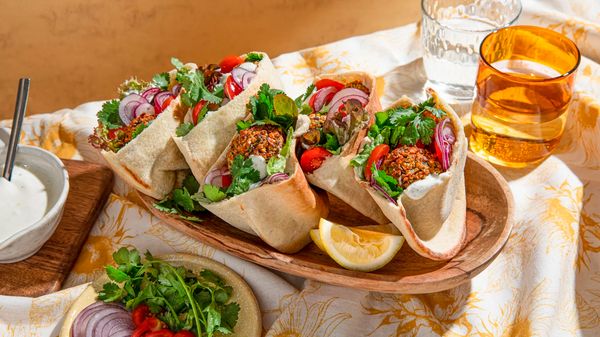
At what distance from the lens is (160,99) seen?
1.81 meters

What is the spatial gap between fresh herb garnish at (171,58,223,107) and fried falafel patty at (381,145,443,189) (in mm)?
472

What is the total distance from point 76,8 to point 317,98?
49.4 inches

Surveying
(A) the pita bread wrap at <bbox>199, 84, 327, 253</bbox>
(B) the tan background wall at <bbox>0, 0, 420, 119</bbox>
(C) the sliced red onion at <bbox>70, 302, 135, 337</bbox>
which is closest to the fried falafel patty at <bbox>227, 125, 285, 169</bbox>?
(A) the pita bread wrap at <bbox>199, 84, 327, 253</bbox>

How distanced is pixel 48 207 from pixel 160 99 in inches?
15.5

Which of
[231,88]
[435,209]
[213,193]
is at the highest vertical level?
[231,88]

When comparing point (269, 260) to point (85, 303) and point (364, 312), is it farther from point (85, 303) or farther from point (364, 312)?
point (85, 303)

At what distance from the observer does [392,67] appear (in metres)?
2.27

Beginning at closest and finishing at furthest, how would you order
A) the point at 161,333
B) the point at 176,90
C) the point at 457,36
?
the point at 161,333
the point at 176,90
the point at 457,36

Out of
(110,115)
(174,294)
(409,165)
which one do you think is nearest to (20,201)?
(110,115)

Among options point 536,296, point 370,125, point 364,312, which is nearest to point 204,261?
point 364,312

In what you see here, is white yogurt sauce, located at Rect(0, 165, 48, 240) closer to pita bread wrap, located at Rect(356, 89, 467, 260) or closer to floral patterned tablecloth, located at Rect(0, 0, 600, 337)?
floral patterned tablecloth, located at Rect(0, 0, 600, 337)

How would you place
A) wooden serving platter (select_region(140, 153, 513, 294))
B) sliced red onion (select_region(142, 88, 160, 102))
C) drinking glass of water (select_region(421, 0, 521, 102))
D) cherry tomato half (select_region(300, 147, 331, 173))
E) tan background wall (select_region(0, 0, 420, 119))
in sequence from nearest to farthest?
wooden serving platter (select_region(140, 153, 513, 294))
cherry tomato half (select_region(300, 147, 331, 173))
sliced red onion (select_region(142, 88, 160, 102))
drinking glass of water (select_region(421, 0, 521, 102))
tan background wall (select_region(0, 0, 420, 119))

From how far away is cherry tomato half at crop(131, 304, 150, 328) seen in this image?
5.09ft

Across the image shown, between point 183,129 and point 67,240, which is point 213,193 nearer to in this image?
point 183,129
